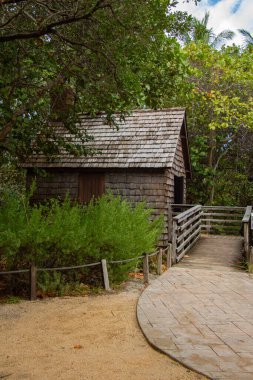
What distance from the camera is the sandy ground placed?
401cm

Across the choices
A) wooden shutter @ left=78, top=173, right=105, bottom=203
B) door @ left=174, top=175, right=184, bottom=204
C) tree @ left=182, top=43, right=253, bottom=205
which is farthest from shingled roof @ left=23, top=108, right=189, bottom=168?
tree @ left=182, top=43, right=253, bottom=205

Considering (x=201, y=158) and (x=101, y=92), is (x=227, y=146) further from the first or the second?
(x=101, y=92)

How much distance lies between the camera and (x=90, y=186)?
50.7 feet

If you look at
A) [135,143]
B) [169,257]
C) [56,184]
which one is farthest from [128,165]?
[169,257]

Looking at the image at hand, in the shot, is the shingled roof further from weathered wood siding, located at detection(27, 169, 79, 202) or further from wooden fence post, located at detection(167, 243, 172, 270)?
wooden fence post, located at detection(167, 243, 172, 270)

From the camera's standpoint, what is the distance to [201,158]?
22.9m

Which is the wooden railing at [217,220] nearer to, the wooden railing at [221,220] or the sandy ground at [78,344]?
the wooden railing at [221,220]

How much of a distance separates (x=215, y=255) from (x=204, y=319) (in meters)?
6.64

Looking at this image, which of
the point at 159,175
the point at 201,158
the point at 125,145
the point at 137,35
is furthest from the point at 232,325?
the point at 201,158

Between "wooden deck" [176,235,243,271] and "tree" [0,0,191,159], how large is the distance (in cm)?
473

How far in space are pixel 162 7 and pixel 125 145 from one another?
22.3 ft

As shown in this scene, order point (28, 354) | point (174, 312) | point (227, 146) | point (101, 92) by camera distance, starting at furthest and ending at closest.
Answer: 1. point (227, 146)
2. point (101, 92)
3. point (174, 312)
4. point (28, 354)

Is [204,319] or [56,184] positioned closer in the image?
[204,319]

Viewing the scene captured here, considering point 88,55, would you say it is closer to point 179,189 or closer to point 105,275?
point 105,275
